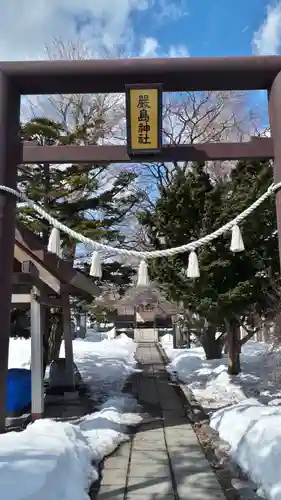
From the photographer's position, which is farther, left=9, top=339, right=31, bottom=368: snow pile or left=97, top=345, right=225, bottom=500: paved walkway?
left=9, top=339, right=31, bottom=368: snow pile

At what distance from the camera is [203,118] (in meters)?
21.0

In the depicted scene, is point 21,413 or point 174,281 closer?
point 21,413

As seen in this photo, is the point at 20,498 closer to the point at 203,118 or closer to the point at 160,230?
the point at 160,230

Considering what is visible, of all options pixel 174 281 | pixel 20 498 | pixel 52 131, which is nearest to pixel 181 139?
pixel 52 131

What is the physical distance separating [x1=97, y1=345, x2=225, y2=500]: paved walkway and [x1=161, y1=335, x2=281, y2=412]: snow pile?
6.32 feet

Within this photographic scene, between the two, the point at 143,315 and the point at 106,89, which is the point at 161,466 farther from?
the point at 143,315

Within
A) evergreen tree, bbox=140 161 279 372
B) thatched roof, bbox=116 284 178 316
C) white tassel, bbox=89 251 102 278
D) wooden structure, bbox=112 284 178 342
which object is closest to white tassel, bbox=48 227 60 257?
white tassel, bbox=89 251 102 278

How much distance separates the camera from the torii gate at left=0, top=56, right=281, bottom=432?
19.4 ft

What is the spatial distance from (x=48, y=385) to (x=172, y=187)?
544 centimetres

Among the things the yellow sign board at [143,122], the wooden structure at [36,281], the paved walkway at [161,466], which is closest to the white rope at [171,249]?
the yellow sign board at [143,122]

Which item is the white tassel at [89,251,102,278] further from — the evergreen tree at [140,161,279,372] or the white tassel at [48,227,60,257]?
the evergreen tree at [140,161,279,372]

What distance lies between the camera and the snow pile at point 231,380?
989cm

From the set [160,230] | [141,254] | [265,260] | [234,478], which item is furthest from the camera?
[160,230]

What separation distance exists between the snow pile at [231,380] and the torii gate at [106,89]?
411 centimetres
